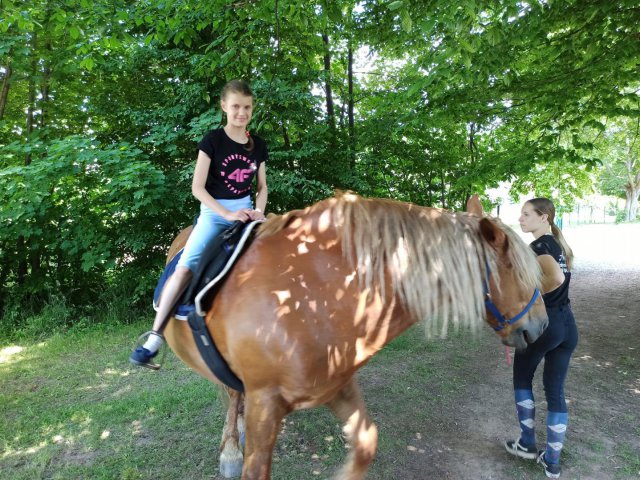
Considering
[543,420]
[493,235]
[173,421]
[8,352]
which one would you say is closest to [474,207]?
[493,235]

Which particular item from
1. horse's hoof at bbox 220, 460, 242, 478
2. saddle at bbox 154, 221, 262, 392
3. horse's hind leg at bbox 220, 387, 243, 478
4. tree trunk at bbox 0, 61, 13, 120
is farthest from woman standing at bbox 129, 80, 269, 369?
tree trunk at bbox 0, 61, 13, 120

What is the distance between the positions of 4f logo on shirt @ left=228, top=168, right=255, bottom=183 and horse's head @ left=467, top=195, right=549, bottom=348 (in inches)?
62.7

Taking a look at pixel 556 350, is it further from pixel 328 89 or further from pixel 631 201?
pixel 631 201

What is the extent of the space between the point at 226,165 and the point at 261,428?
64.9 inches

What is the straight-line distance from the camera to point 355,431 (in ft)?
7.50

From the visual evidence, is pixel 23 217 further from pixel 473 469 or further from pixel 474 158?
pixel 474 158

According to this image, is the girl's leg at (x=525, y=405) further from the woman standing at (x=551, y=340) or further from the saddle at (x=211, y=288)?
the saddle at (x=211, y=288)

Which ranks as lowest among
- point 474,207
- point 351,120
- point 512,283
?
point 512,283

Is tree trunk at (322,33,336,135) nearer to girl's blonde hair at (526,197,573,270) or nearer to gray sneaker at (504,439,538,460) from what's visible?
girl's blonde hair at (526,197,573,270)

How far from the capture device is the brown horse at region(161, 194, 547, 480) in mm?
1987

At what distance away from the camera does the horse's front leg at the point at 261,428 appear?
2027 millimetres

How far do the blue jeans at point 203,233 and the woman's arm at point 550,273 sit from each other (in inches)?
87.5

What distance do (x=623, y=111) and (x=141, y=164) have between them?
6.89 meters

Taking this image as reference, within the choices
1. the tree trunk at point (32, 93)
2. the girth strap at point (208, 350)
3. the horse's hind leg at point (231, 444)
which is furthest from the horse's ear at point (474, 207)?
the tree trunk at point (32, 93)
